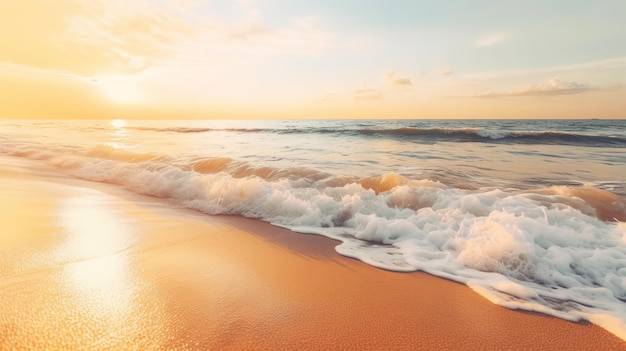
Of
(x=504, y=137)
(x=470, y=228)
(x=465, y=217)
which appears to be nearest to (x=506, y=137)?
(x=504, y=137)

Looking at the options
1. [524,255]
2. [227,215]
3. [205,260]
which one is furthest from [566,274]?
[227,215]

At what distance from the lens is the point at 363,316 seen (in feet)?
6.95

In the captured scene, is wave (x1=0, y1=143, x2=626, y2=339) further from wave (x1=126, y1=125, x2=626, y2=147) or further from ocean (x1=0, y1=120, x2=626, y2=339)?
wave (x1=126, y1=125, x2=626, y2=147)

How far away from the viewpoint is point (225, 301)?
2.25 metres

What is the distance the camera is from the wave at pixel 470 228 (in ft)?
8.50

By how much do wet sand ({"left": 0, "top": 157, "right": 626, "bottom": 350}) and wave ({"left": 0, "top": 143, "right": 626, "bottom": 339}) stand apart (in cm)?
29

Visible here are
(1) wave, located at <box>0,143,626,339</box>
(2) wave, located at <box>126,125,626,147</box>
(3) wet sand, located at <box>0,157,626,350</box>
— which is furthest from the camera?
(2) wave, located at <box>126,125,626,147</box>

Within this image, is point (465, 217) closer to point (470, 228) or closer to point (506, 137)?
point (470, 228)

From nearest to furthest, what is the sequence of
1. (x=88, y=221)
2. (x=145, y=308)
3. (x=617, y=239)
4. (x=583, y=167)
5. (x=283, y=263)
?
(x=145, y=308)
(x=283, y=263)
(x=617, y=239)
(x=88, y=221)
(x=583, y=167)

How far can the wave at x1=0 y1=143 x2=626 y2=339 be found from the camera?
2.59 metres

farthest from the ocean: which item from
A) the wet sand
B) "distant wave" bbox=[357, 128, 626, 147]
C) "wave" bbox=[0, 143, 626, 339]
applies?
"distant wave" bbox=[357, 128, 626, 147]

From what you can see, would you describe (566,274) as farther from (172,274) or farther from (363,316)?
(172,274)

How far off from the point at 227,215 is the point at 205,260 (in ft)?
6.09

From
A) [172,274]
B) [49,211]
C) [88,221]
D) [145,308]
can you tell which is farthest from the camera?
[49,211]
